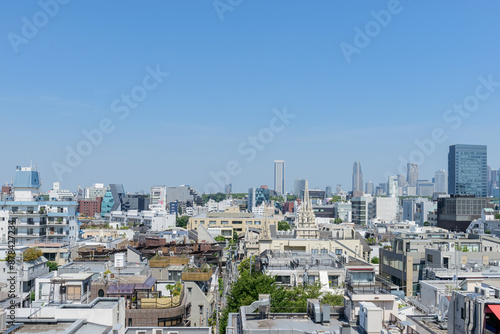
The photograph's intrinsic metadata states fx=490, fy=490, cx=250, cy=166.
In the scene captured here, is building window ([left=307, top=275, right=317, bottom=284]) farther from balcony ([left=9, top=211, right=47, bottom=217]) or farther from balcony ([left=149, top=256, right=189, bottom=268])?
balcony ([left=9, top=211, right=47, bottom=217])

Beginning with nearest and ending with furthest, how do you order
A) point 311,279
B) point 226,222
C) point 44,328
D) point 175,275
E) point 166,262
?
point 44,328 → point 175,275 → point 311,279 → point 166,262 → point 226,222

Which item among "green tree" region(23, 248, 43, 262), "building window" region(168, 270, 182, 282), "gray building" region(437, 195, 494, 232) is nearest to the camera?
Answer: "building window" region(168, 270, 182, 282)

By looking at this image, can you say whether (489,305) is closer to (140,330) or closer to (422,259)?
(140,330)

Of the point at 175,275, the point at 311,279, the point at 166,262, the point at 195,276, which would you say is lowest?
the point at 311,279

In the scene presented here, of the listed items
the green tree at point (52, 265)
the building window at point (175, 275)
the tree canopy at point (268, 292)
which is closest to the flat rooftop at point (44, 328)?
the tree canopy at point (268, 292)

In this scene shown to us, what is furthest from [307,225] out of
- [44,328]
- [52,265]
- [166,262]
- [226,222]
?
[44,328]

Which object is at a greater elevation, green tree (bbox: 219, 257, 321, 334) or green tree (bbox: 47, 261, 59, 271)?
green tree (bbox: 219, 257, 321, 334)

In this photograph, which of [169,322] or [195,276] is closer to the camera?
[169,322]

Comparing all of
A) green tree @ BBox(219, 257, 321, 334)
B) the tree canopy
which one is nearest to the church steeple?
the tree canopy

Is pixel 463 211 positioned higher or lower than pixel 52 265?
higher

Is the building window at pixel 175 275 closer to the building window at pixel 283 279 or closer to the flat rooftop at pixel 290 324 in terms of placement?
the building window at pixel 283 279

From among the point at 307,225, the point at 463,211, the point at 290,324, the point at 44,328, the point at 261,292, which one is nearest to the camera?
the point at 44,328

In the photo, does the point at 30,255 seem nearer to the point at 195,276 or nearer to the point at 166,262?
the point at 166,262
